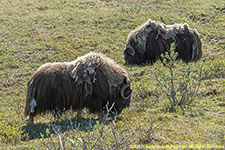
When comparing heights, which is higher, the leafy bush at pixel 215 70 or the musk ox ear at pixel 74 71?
the musk ox ear at pixel 74 71

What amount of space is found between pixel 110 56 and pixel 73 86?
14.5 feet

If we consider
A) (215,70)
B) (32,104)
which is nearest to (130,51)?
(215,70)

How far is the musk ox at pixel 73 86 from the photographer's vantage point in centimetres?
497

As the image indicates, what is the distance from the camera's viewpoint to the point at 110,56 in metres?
9.37

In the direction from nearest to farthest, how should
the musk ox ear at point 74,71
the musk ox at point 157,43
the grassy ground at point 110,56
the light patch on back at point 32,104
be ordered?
1. the grassy ground at point 110,56
2. the light patch on back at point 32,104
3. the musk ox ear at point 74,71
4. the musk ox at point 157,43

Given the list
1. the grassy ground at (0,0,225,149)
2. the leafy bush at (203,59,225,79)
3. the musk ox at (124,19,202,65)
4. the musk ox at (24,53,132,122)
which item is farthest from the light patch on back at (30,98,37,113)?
the musk ox at (124,19,202,65)

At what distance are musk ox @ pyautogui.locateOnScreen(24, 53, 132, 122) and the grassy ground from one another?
25cm

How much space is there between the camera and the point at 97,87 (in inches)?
200

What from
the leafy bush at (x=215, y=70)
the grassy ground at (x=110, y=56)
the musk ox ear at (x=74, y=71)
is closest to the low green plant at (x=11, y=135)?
the grassy ground at (x=110, y=56)

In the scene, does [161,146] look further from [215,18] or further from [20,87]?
[215,18]

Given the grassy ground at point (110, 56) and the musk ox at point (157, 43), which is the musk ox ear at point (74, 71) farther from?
the musk ox at point (157, 43)

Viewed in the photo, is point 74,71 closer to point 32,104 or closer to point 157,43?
point 32,104

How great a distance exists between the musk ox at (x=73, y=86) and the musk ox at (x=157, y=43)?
3.44m

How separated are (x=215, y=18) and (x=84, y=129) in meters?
10.1
